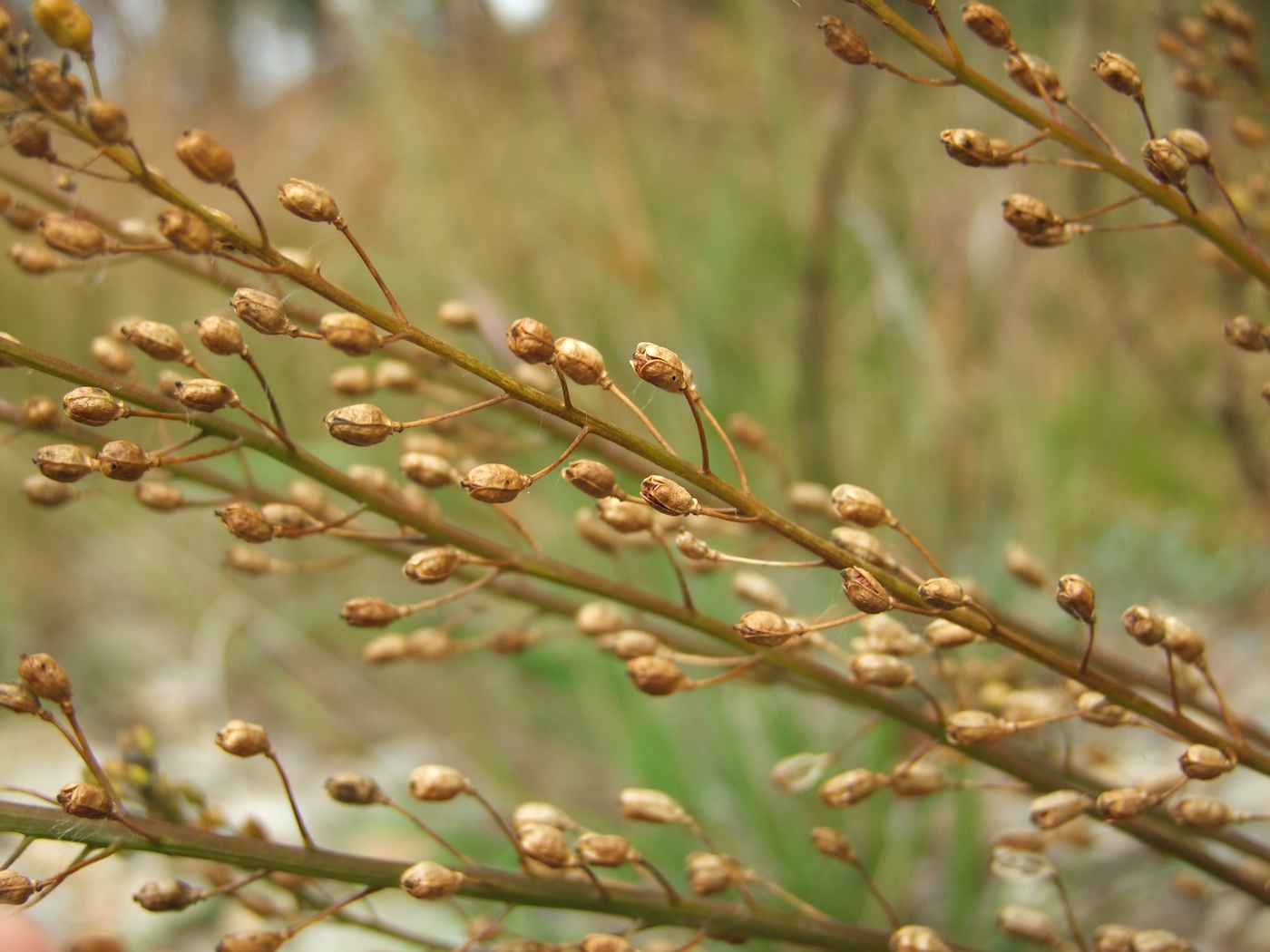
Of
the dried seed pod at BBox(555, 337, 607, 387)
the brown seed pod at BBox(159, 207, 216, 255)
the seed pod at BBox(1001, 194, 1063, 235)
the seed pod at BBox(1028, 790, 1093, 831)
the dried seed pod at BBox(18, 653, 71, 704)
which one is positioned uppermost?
the seed pod at BBox(1001, 194, 1063, 235)

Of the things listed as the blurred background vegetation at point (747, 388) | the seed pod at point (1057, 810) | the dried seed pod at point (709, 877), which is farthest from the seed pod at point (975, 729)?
the blurred background vegetation at point (747, 388)

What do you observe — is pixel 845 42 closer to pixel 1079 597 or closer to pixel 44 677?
pixel 1079 597

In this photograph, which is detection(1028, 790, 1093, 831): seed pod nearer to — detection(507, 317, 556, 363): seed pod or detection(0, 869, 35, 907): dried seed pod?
detection(507, 317, 556, 363): seed pod

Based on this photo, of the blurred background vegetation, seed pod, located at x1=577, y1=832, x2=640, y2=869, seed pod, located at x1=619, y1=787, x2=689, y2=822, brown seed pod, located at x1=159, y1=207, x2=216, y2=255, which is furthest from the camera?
the blurred background vegetation

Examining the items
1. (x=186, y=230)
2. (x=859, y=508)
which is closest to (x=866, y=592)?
(x=859, y=508)

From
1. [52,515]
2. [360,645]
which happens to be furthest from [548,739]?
[52,515]

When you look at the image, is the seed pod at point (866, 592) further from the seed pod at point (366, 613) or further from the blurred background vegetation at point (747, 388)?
the blurred background vegetation at point (747, 388)

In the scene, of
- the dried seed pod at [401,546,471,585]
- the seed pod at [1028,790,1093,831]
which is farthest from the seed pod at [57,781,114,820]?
the seed pod at [1028,790,1093,831]
